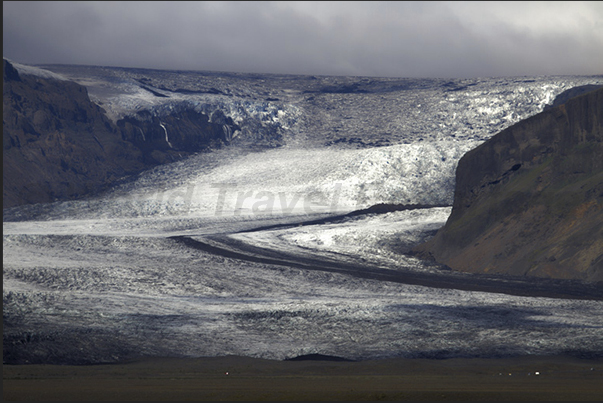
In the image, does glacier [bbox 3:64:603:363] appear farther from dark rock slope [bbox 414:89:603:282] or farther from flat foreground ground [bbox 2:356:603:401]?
dark rock slope [bbox 414:89:603:282]

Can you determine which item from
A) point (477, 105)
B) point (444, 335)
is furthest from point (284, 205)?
point (444, 335)

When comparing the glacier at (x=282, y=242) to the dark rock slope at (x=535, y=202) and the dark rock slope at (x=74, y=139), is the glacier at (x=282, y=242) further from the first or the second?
the dark rock slope at (x=74, y=139)

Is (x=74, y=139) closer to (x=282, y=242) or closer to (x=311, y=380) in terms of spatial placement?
(x=282, y=242)

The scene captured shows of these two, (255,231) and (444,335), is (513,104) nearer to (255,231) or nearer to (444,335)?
(255,231)

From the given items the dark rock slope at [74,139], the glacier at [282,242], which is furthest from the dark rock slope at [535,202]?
the dark rock slope at [74,139]

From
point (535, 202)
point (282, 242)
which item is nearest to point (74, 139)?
point (282, 242)
